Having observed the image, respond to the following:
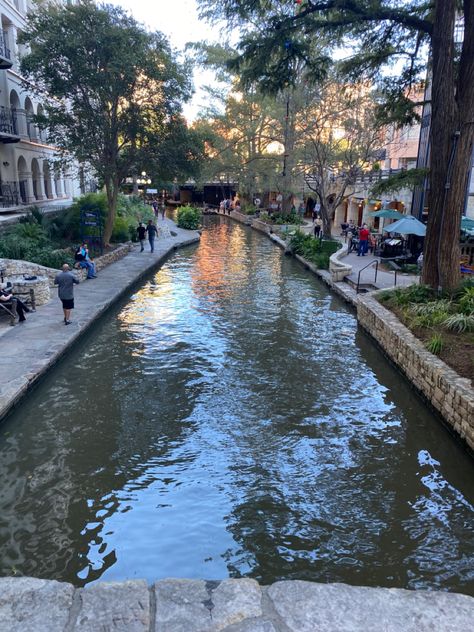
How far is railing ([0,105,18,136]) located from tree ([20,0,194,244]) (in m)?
3.89

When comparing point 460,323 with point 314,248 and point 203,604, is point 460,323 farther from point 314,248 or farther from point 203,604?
point 314,248

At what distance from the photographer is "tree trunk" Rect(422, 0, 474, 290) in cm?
1150

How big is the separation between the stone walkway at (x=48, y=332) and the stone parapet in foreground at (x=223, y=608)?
14.8ft

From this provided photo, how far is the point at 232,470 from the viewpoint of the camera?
6.60 metres

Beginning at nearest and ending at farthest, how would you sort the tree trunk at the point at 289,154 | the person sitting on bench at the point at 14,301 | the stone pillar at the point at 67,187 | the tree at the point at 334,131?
the person sitting on bench at the point at 14,301, the tree at the point at 334,131, the tree trunk at the point at 289,154, the stone pillar at the point at 67,187

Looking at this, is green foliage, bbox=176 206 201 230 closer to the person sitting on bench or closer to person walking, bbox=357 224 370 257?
person walking, bbox=357 224 370 257

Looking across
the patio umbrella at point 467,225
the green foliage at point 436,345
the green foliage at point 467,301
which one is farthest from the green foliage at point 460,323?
the patio umbrella at point 467,225

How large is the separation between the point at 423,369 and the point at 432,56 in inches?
354

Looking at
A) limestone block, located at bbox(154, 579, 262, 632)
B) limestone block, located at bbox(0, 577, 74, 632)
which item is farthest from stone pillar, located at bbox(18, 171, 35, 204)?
→ limestone block, located at bbox(154, 579, 262, 632)

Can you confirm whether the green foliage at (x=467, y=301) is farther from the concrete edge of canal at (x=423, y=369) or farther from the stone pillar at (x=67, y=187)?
the stone pillar at (x=67, y=187)

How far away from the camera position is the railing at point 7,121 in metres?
23.5

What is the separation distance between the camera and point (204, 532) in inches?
214

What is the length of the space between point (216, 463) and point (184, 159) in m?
18.4

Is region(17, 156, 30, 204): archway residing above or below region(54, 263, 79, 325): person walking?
above
